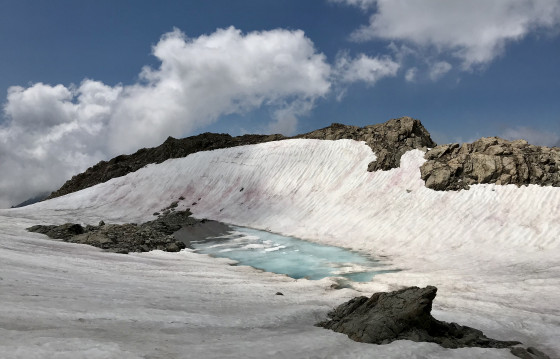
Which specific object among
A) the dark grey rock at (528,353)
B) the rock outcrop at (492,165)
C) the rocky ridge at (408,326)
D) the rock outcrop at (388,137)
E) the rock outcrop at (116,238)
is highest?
the rock outcrop at (388,137)

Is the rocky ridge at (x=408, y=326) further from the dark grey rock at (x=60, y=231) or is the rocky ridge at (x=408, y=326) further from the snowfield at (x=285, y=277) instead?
the dark grey rock at (x=60, y=231)

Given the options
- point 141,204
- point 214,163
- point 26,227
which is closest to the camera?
point 26,227

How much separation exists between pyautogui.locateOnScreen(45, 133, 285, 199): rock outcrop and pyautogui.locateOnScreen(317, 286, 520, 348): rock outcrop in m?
52.9

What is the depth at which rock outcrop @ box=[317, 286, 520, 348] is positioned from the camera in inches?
354

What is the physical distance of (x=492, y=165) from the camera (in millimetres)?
34000

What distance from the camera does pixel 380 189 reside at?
39.3 metres

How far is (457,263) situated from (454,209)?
366 inches

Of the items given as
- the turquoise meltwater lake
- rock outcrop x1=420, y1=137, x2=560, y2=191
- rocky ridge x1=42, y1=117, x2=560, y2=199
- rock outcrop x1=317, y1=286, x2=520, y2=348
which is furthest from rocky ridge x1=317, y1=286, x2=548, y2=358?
rocky ridge x1=42, y1=117, x2=560, y2=199

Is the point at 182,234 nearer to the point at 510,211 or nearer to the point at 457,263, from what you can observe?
the point at 457,263

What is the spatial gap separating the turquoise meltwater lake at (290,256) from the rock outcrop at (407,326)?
11.2 m

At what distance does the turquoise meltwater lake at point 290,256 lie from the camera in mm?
23391

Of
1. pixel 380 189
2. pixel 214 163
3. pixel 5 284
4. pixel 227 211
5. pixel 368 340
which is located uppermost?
pixel 214 163

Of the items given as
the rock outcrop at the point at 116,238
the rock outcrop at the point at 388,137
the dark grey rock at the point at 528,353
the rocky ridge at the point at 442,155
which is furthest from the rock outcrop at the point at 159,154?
the dark grey rock at the point at 528,353

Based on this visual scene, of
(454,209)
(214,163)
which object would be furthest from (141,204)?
(454,209)
